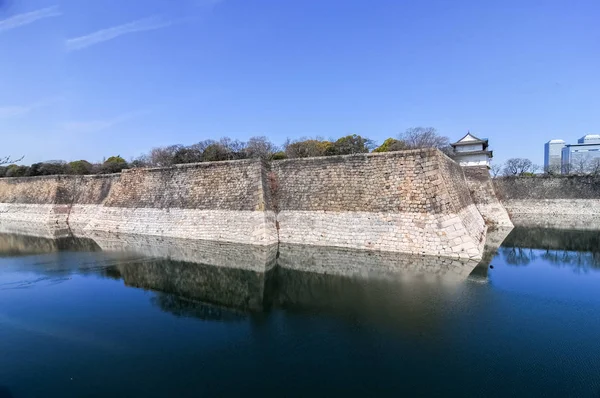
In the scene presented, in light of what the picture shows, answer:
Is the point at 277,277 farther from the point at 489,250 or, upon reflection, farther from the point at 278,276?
the point at 489,250

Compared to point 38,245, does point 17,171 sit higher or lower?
higher

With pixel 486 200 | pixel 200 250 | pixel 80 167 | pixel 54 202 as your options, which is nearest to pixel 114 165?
pixel 80 167

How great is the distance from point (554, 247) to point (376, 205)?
8.41m

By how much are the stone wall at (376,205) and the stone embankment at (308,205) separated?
35 mm

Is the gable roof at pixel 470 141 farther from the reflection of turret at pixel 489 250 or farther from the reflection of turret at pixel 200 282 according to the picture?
the reflection of turret at pixel 200 282

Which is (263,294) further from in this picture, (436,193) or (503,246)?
(503,246)

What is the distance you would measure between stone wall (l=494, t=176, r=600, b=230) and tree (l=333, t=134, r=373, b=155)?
45.4ft

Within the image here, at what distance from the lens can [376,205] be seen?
1280 centimetres

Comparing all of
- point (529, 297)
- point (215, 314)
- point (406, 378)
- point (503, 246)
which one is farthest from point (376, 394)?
point (503, 246)

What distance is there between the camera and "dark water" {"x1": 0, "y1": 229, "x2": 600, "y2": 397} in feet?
15.1

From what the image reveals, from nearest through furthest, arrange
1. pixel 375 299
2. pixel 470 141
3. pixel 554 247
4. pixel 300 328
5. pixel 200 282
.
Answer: pixel 300 328, pixel 375 299, pixel 200 282, pixel 554 247, pixel 470 141

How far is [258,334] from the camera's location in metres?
6.07

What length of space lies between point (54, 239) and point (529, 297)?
64.6 ft

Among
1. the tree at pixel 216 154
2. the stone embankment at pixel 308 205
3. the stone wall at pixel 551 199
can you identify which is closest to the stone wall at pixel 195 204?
the stone embankment at pixel 308 205
